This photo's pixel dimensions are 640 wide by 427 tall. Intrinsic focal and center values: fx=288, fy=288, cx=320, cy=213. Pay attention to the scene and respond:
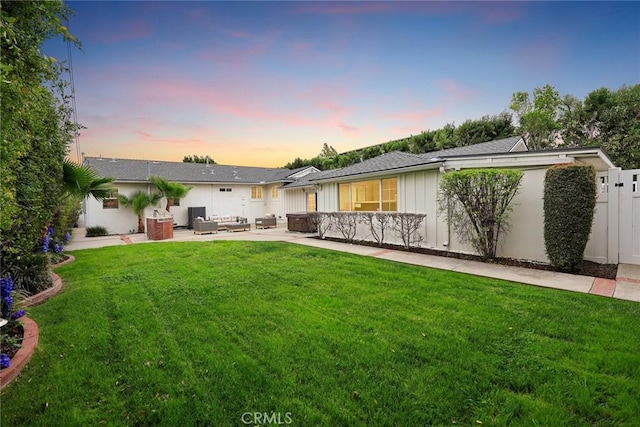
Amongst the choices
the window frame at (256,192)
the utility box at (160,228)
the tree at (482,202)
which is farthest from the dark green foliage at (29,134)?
the window frame at (256,192)

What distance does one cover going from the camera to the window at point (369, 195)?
34.0 ft

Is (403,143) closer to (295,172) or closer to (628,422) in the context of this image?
(295,172)

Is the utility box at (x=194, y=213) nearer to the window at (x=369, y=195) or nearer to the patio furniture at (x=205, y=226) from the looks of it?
the patio furniture at (x=205, y=226)

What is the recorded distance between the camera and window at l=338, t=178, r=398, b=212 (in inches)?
408

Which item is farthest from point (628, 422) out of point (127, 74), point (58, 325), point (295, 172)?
point (295, 172)

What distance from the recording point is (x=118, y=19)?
7.71m

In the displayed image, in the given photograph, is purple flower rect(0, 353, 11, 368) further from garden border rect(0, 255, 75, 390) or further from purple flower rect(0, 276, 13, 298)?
purple flower rect(0, 276, 13, 298)

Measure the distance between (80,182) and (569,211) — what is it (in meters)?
11.3

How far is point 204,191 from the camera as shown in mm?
20469

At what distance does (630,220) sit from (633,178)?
0.92 metres

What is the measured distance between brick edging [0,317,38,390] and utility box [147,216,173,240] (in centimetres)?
993

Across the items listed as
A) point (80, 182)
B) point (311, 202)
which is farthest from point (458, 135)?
point (80, 182)

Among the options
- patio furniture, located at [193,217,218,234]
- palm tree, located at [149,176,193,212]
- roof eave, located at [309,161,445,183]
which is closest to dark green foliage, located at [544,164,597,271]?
roof eave, located at [309,161,445,183]

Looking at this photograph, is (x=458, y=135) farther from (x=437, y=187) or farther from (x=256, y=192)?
(x=437, y=187)
